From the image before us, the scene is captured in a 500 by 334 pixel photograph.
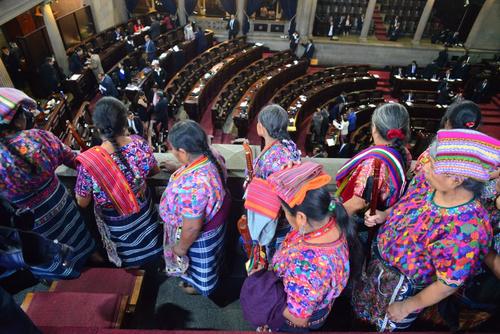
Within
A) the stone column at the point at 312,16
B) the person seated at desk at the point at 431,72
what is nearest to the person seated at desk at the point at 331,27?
the stone column at the point at 312,16

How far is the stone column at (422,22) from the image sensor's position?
13672mm

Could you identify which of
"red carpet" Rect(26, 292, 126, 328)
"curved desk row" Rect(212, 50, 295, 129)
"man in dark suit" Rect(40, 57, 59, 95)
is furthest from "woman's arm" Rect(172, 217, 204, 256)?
"man in dark suit" Rect(40, 57, 59, 95)

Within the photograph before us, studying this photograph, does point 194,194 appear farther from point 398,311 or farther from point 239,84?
point 239,84

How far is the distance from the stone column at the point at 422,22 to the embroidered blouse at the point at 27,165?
1617 cm

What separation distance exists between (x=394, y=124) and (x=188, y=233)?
1569 millimetres

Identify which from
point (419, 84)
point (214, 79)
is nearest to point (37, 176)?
point (214, 79)

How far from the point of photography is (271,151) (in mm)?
2531

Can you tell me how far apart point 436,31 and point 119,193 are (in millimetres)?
18266

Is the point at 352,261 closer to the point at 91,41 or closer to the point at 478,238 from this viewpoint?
the point at 478,238

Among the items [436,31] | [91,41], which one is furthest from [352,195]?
[436,31]

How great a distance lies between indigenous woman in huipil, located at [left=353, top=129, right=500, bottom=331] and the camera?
140 cm

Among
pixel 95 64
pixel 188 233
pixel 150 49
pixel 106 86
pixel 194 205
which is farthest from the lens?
pixel 150 49

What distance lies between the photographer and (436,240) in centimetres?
149

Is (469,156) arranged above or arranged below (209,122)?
above
